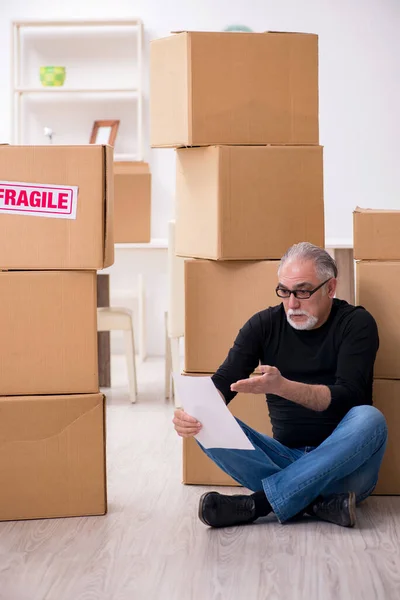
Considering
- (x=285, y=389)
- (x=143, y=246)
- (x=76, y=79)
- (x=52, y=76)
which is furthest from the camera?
(x=76, y=79)

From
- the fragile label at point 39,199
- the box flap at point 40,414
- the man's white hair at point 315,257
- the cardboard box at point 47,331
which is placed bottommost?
the box flap at point 40,414

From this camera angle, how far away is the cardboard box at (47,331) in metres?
2.37

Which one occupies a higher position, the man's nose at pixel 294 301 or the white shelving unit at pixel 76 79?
the white shelving unit at pixel 76 79

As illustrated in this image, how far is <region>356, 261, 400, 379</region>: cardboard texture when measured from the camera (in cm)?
260

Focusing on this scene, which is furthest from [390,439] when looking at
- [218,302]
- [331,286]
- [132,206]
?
[132,206]

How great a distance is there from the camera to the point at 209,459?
2.73m

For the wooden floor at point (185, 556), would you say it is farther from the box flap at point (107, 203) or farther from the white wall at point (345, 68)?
the white wall at point (345, 68)

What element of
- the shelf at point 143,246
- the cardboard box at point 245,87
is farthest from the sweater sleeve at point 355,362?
the shelf at point 143,246

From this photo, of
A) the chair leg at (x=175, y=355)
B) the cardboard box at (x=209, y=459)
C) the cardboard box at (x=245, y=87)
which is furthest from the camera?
the chair leg at (x=175, y=355)

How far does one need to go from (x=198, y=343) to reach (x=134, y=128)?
11.4ft

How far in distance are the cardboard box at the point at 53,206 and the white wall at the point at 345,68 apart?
11.9 ft

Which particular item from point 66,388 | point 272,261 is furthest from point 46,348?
point 272,261

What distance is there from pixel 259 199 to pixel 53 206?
60 centimetres

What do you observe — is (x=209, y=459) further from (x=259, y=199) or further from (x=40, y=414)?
(x=259, y=199)
